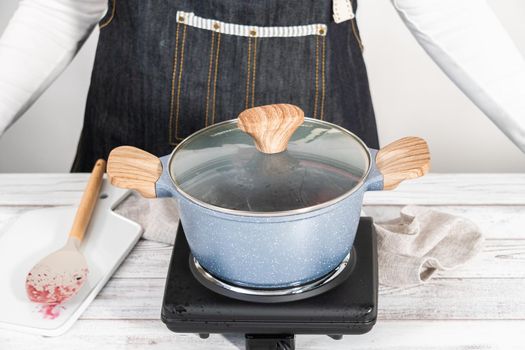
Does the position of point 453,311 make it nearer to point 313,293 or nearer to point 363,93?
point 313,293

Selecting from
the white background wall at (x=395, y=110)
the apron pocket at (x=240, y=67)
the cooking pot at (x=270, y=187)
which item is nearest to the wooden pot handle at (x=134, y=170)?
the cooking pot at (x=270, y=187)

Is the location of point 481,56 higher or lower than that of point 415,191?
higher

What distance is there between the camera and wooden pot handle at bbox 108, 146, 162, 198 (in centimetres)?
82

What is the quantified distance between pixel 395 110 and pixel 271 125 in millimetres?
1555

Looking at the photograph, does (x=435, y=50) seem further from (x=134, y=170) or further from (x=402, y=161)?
(x=134, y=170)

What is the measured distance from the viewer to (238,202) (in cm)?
75

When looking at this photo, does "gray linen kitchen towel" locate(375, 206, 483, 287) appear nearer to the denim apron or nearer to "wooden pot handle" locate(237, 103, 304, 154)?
"wooden pot handle" locate(237, 103, 304, 154)

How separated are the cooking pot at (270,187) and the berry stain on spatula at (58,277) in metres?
0.20

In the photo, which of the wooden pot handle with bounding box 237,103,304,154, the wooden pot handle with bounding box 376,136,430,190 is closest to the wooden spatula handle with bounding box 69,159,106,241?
the wooden pot handle with bounding box 237,103,304,154

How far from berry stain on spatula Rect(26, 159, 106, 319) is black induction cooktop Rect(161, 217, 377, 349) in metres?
0.17

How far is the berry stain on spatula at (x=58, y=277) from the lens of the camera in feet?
3.03

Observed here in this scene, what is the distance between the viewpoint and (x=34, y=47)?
1356 millimetres

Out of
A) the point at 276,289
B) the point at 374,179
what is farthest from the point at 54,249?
the point at 374,179

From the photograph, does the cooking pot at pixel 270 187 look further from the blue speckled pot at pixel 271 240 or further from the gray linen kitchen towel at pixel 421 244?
the gray linen kitchen towel at pixel 421 244
